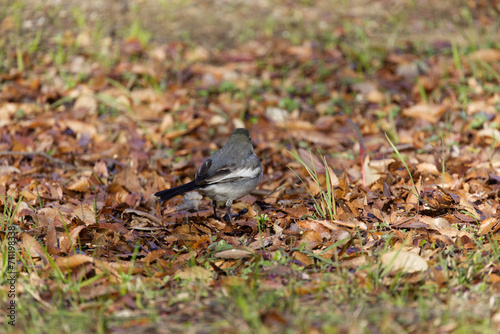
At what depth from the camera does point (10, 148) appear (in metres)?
6.13

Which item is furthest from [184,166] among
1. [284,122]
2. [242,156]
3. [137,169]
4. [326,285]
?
[326,285]

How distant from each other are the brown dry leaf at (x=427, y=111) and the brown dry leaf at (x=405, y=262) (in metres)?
3.87

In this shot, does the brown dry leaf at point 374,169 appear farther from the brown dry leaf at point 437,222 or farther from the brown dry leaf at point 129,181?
the brown dry leaf at point 129,181

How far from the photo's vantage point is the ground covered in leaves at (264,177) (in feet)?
9.87

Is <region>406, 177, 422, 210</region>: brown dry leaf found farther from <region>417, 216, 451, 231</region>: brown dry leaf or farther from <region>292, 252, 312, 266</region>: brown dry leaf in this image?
<region>292, 252, 312, 266</region>: brown dry leaf

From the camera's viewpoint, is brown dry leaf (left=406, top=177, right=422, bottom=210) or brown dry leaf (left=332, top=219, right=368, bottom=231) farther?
brown dry leaf (left=406, top=177, right=422, bottom=210)

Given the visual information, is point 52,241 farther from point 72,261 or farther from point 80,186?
point 80,186

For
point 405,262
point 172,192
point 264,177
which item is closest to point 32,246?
point 172,192

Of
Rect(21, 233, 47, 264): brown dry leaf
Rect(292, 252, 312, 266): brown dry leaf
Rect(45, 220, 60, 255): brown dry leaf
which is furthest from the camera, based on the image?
Rect(45, 220, 60, 255): brown dry leaf

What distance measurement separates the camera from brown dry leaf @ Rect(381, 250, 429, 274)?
3277 mm

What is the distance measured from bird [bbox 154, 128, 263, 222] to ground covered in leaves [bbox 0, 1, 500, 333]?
217mm

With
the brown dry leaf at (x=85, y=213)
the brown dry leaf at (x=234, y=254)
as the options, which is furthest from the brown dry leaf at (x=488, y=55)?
the brown dry leaf at (x=85, y=213)

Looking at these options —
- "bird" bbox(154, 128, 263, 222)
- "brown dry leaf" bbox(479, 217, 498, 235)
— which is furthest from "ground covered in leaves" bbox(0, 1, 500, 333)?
"bird" bbox(154, 128, 263, 222)

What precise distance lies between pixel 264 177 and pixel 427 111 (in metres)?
2.52
